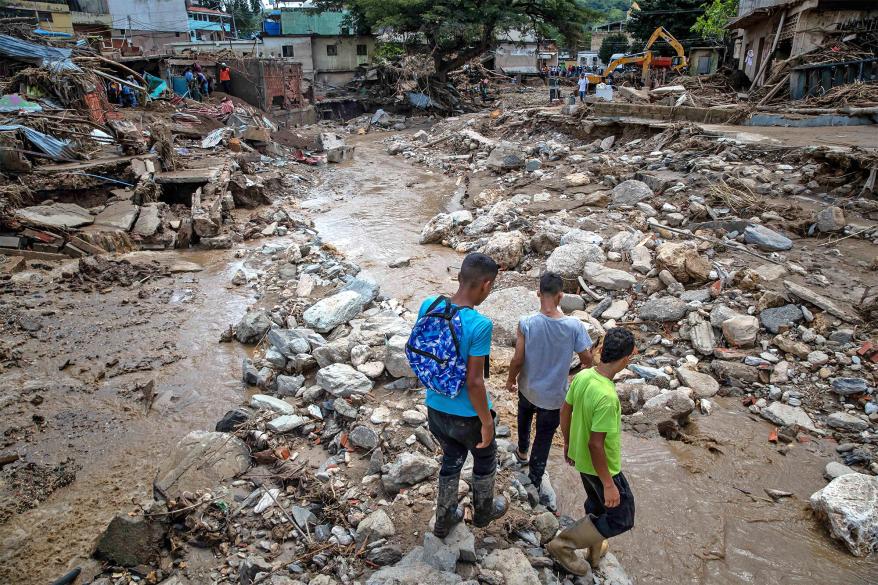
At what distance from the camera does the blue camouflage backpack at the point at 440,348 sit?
2.16 metres

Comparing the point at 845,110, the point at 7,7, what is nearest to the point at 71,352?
the point at 845,110

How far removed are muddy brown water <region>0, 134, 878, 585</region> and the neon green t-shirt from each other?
938 mm

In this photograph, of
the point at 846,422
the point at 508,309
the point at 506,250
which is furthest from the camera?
the point at 506,250

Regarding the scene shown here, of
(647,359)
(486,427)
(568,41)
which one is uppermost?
(568,41)

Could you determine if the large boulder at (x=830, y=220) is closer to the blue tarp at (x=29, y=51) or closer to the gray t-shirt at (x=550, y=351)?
the gray t-shirt at (x=550, y=351)

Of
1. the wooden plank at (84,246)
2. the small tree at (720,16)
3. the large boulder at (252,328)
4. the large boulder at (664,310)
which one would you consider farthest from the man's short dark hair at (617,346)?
the small tree at (720,16)

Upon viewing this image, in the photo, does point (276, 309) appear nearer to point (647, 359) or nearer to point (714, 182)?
point (647, 359)

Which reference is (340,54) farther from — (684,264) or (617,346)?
(617,346)

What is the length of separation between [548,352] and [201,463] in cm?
231

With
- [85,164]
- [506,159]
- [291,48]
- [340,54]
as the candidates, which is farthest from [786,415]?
[291,48]

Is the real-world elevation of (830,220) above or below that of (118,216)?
above

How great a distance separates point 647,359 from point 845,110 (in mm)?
9129

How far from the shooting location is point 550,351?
2.74 meters

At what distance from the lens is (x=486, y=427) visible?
2268mm
